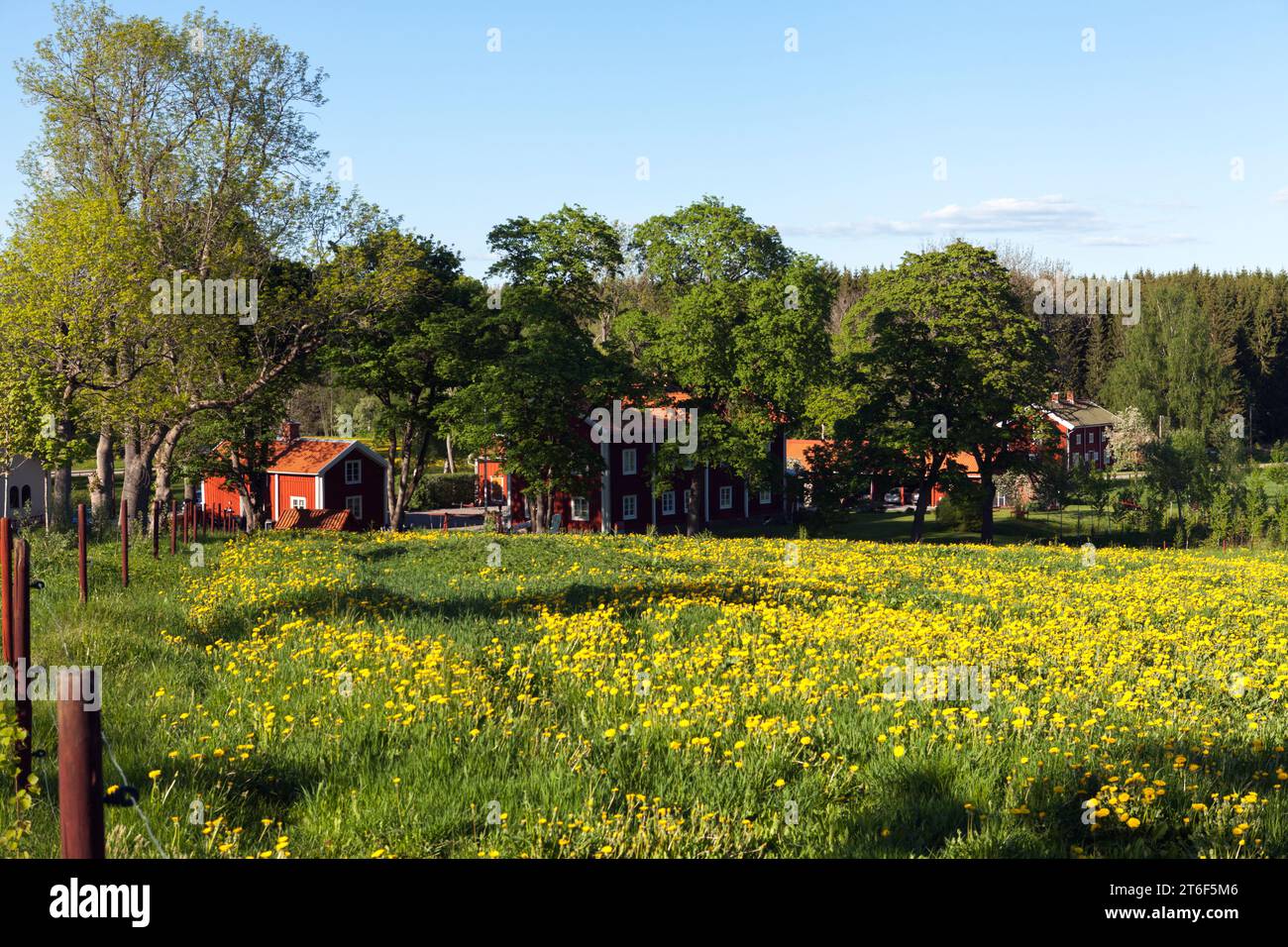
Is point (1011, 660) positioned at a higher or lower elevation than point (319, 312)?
lower

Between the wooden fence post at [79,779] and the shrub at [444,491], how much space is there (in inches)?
2505

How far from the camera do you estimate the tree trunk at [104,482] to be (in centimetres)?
3550

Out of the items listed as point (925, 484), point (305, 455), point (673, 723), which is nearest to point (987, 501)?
point (925, 484)

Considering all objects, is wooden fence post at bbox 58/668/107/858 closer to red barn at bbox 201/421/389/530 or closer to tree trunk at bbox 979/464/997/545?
tree trunk at bbox 979/464/997/545

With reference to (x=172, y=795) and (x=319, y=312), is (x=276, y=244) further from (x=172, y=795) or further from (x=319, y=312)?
(x=172, y=795)

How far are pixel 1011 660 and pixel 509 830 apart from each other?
24.7 feet

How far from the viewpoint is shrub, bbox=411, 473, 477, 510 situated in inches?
2699

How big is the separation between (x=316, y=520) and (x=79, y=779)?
2082 inches

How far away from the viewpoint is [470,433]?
45188 mm

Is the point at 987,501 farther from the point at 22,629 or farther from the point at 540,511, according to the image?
the point at 22,629

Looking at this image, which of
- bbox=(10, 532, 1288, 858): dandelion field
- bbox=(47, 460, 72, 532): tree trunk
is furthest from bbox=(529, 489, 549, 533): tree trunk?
bbox=(10, 532, 1288, 858): dandelion field

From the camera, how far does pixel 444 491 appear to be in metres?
70.4

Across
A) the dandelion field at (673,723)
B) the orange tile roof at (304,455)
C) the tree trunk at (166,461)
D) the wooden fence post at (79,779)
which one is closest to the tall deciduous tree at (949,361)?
the orange tile roof at (304,455)
